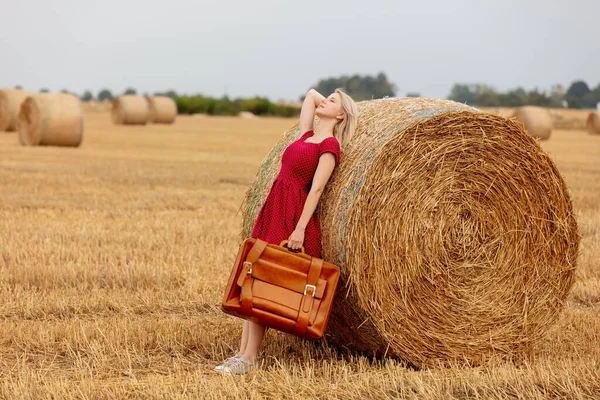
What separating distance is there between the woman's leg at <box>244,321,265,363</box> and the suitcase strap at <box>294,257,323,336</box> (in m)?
0.39

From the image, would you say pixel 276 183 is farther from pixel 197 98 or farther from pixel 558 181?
pixel 197 98

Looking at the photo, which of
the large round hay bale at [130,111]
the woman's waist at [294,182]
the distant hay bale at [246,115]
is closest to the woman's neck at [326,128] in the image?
the woman's waist at [294,182]

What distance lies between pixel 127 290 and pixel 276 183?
227cm

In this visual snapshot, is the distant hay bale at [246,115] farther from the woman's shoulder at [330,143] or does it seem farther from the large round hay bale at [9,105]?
the woman's shoulder at [330,143]

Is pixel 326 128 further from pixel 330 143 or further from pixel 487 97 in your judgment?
pixel 487 97

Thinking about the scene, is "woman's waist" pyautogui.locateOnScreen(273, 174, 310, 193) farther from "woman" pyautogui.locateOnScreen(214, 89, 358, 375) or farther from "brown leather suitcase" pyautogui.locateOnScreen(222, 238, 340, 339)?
"brown leather suitcase" pyautogui.locateOnScreen(222, 238, 340, 339)

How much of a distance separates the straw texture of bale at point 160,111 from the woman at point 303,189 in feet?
108

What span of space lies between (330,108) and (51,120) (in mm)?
15940

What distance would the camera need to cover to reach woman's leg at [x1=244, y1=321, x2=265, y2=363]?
5.39m

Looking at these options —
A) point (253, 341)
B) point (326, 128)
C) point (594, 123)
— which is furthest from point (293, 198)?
point (594, 123)

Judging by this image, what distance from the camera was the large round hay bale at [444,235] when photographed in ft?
17.6

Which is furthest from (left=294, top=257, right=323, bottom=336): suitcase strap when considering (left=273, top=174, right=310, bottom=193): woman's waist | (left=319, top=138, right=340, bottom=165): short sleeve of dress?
(left=319, top=138, right=340, bottom=165): short sleeve of dress

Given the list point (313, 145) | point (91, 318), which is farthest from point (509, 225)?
point (91, 318)

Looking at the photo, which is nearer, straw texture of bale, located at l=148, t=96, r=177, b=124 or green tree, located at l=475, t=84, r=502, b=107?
straw texture of bale, located at l=148, t=96, r=177, b=124
